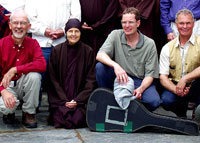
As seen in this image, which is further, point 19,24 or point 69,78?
point 69,78

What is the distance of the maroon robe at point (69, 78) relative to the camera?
467 cm

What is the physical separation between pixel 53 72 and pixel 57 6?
1.01 m

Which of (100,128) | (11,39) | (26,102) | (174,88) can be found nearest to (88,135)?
(100,128)

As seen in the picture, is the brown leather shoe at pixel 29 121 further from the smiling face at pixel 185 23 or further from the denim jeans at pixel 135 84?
the smiling face at pixel 185 23

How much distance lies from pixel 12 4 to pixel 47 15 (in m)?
0.55

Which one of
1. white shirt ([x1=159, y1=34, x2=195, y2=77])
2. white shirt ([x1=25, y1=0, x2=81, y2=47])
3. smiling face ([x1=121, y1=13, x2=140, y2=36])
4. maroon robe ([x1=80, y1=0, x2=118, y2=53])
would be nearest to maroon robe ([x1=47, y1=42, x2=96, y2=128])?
white shirt ([x1=25, y1=0, x2=81, y2=47])

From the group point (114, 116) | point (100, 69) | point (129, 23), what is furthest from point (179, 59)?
point (114, 116)

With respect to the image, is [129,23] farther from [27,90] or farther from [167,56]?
[27,90]

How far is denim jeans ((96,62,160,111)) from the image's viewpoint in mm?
4550

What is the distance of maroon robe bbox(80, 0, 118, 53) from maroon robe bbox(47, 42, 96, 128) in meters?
0.69

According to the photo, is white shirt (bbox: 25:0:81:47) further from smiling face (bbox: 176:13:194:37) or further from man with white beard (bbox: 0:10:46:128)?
smiling face (bbox: 176:13:194:37)

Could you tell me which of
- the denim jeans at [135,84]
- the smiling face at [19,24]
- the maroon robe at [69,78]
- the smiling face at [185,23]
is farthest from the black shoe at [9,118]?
the smiling face at [185,23]

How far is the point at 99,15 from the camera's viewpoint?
5.45 metres

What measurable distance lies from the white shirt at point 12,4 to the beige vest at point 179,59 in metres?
2.18
